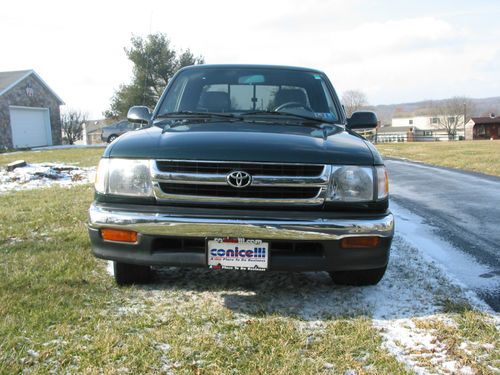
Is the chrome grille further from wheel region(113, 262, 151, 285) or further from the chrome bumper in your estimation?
wheel region(113, 262, 151, 285)

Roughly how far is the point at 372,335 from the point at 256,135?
1.40m

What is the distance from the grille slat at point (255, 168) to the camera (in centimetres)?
279

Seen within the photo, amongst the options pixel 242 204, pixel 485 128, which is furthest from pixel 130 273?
pixel 485 128

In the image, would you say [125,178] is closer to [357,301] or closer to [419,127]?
[357,301]

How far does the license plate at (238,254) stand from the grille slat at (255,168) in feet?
1.35

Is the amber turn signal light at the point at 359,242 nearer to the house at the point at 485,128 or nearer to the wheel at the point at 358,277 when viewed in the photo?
the wheel at the point at 358,277

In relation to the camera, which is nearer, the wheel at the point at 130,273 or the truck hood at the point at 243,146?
the truck hood at the point at 243,146

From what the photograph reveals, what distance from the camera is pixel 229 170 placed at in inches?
110

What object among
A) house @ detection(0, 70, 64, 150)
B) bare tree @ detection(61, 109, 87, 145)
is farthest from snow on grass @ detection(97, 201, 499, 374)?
bare tree @ detection(61, 109, 87, 145)

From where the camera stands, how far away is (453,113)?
3999 inches

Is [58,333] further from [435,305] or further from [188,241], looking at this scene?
[435,305]

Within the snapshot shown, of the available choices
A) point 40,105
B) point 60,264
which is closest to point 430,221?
point 60,264

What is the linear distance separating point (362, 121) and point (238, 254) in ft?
6.91

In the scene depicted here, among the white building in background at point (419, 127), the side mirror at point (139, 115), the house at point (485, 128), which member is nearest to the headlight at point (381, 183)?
the side mirror at point (139, 115)
